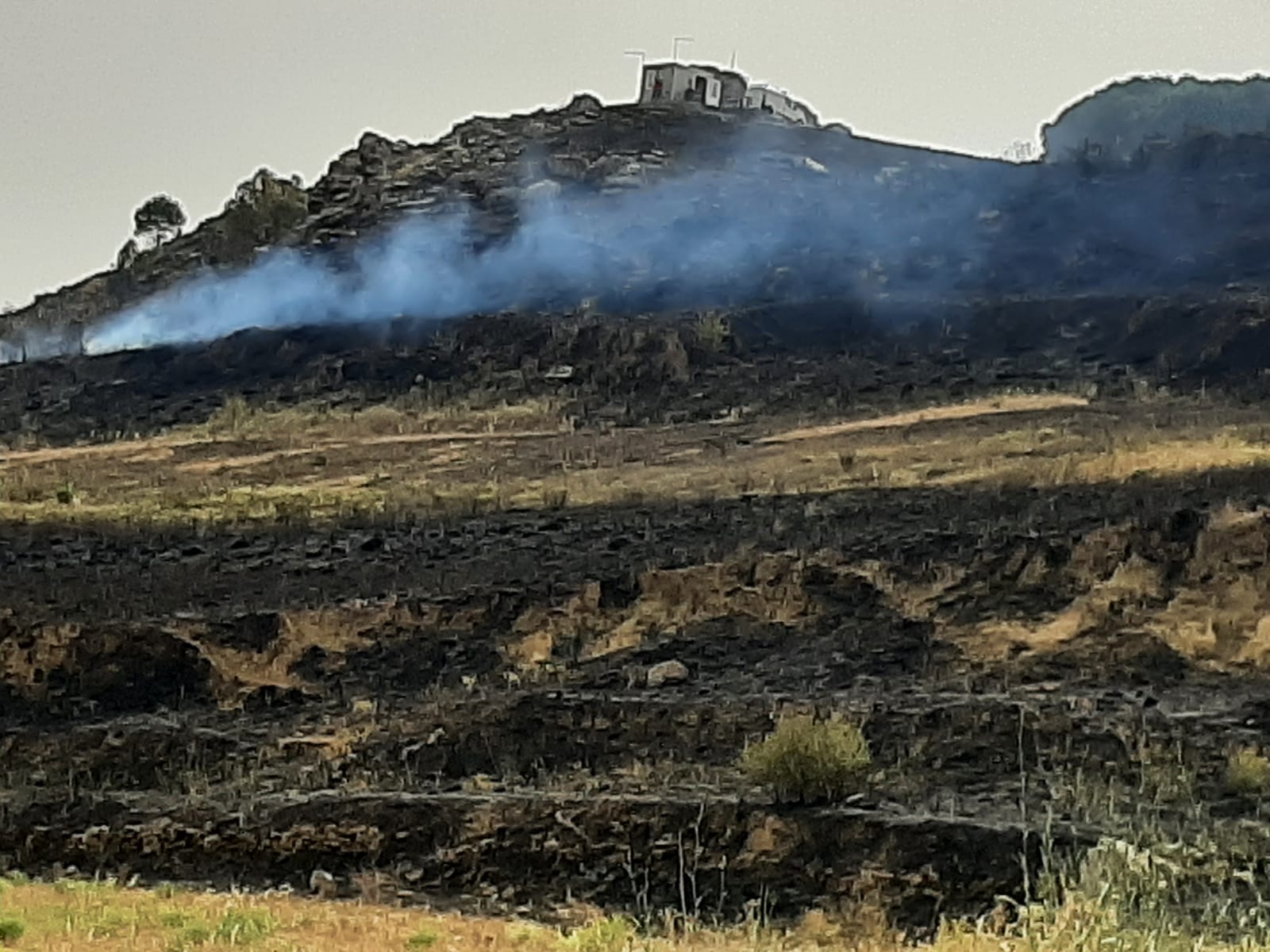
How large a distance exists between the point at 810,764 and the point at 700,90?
50520mm

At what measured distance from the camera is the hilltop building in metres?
59.6

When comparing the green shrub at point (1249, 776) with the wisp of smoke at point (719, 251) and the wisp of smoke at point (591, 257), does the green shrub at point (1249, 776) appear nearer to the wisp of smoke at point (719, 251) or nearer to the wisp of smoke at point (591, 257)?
the wisp of smoke at point (719, 251)

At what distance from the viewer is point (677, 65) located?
60.1 m

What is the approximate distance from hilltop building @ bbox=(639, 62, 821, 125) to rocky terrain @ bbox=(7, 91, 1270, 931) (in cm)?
2674

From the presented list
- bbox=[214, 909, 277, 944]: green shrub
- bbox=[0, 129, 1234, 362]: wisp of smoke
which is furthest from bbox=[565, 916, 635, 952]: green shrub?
bbox=[0, 129, 1234, 362]: wisp of smoke

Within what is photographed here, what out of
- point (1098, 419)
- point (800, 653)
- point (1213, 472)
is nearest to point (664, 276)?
point (1098, 419)

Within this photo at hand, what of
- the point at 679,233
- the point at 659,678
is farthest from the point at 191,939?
the point at 679,233

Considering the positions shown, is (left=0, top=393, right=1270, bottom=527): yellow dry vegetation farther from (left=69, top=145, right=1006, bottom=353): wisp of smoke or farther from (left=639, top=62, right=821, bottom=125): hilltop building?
(left=639, top=62, right=821, bottom=125): hilltop building

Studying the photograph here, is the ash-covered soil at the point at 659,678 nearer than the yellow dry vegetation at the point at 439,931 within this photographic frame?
No

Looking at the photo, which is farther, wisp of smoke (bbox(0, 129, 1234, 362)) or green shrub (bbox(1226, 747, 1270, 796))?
wisp of smoke (bbox(0, 129, 1234, 362))

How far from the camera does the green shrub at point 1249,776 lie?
11.3m

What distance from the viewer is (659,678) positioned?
15.9 meters

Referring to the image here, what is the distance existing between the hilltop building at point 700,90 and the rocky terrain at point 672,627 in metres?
26.7

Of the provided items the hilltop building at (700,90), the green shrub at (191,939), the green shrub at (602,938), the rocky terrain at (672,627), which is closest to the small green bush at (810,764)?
the rocky terrain at (672,627)
